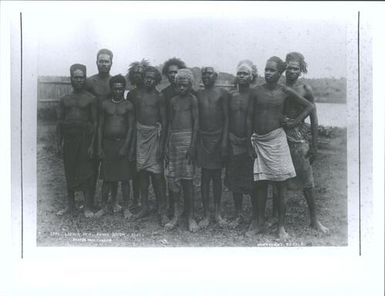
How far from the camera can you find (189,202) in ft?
14.5

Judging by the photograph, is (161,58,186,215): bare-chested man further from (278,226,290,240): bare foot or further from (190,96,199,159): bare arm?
(278,226,290,240): bare foot

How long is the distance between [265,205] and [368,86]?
127cm

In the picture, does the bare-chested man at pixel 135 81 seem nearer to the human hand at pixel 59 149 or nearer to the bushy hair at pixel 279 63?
the human hand at pixel 59 149

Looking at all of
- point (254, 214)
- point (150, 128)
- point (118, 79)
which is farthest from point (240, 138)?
point (118, 79)

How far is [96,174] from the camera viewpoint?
14.8ft

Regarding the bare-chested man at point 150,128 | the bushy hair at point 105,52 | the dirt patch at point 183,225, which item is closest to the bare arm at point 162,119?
the bare-chested man at point 150,128

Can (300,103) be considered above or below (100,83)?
below

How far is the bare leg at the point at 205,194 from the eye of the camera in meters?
4.43

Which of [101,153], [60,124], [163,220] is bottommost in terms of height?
[163,220]

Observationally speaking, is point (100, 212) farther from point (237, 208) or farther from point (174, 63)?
point (174, 63)

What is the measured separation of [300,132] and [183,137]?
3.09 ft

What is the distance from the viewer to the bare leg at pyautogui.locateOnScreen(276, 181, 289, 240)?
4336 millimetres

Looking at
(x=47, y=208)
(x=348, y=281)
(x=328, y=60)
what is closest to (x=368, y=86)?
(x=328, y=60)

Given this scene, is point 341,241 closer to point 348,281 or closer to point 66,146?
point 348,281
